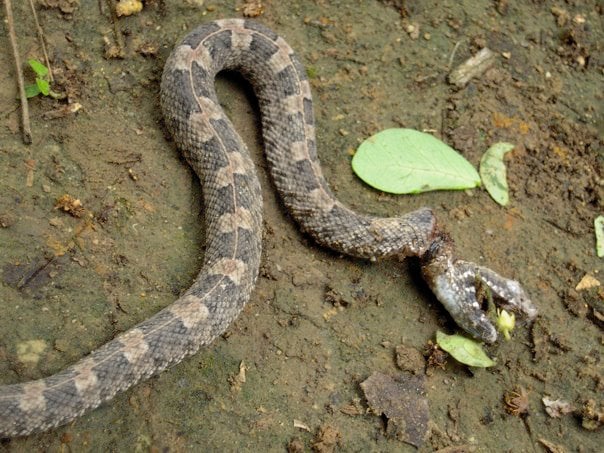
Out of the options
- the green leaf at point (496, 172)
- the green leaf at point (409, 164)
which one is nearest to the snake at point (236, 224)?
the green leaf at point (409, 164)

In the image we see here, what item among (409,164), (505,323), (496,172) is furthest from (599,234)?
(409,164)

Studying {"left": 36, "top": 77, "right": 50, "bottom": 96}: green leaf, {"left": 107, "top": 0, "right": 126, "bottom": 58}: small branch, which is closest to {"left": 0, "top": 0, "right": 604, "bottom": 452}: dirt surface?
{"left": 107, "top": 0, "right": 126, "bottom": 58}: small branch

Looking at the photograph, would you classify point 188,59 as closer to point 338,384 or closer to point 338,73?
point 338,73

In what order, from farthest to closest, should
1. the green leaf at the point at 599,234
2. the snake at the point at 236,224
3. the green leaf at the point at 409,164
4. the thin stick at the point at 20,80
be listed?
1. the green leaf at the point at 599,234
2. the green leaf at the point at 409,164
3. the thin stick at the point at 20,80
4. the snake at the point at 236,224

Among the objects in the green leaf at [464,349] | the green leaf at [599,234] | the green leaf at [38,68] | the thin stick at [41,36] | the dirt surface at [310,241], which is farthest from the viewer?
the green leaf at [599,234]

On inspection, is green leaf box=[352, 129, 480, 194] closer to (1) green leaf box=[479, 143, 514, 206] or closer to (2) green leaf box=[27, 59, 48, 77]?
(1) green leaf box=[479, 143, 514, 206]

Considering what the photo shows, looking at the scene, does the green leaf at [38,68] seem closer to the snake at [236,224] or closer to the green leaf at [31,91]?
the green leaf at [31,91]

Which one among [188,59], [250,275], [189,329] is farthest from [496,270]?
[188,59]
